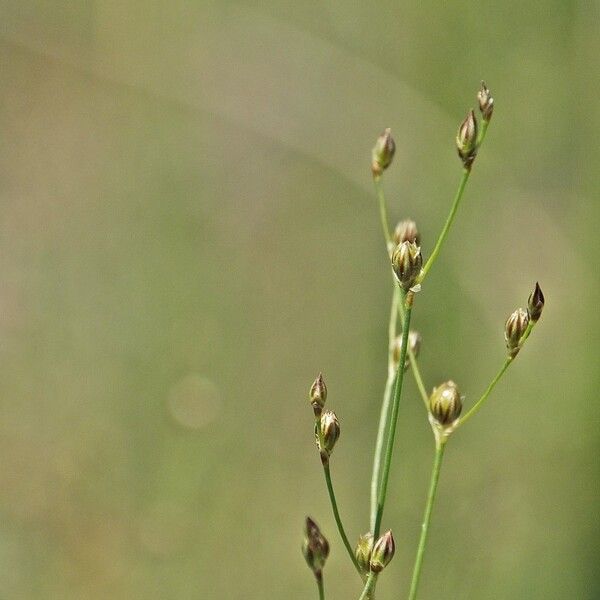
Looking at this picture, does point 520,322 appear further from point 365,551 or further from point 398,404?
point 365,551

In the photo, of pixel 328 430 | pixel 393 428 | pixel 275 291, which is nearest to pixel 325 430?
pixel 328 430

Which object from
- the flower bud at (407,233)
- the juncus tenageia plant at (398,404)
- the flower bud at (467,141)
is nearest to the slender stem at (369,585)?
the juncus tenageia plant at (398,404)

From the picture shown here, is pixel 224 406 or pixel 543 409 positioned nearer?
pixel 543 409

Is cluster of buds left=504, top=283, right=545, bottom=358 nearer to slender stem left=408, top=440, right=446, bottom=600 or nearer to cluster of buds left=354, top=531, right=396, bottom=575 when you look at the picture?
slender stem left=408, top=440, right=446, bottom=600

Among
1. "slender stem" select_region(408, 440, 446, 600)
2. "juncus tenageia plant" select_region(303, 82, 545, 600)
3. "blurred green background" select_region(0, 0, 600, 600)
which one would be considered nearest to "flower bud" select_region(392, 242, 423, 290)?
"juncus tenageia plant" select_region(303, 82, 545, 600)

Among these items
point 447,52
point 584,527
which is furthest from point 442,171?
point 584,527

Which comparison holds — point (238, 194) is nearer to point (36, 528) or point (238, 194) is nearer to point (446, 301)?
point (446, 301)
